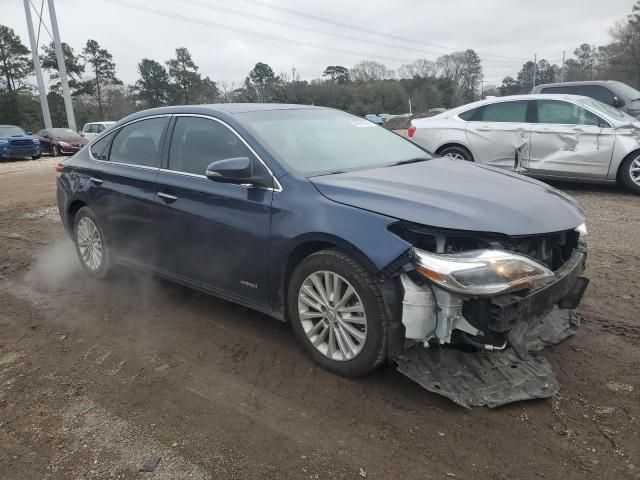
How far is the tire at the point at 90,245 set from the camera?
497 cm

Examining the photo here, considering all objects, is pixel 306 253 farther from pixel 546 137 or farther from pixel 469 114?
pixel 469 114

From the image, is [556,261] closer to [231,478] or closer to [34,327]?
[231,478]

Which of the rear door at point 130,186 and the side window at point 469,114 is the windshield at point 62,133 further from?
the rear door at point 130,186

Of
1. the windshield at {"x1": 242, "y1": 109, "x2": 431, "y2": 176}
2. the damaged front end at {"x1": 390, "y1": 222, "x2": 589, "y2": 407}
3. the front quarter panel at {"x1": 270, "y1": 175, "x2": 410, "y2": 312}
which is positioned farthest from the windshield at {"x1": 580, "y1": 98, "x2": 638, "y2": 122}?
the front quarter panel at {"x1": 270, "y1": 175, "x2": 410, "y2": 312}

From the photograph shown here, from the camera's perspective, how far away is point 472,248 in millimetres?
2902

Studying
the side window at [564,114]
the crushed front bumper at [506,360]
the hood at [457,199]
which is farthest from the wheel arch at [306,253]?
the side window at [564,114]

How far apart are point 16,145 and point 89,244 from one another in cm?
1956

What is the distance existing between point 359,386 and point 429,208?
1128mm

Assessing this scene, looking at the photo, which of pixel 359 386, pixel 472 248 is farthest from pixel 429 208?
pixel 359 386

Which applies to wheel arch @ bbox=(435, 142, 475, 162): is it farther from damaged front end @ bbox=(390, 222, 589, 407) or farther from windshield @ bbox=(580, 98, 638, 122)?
damaged front end @ bbox=(390, 222, 589, 407)

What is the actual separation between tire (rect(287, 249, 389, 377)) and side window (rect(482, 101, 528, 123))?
6.79 meters

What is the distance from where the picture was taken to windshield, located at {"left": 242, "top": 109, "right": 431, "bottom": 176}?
12.0 ft

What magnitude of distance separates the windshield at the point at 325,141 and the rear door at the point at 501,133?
15.5ft

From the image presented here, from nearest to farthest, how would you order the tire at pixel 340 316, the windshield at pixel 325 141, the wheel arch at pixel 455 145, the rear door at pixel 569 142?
the tire at pixel 340 316
the windshield at pixel 325 141
the rear door at pixel 569 142
the wheel arch at pixel 455 145
